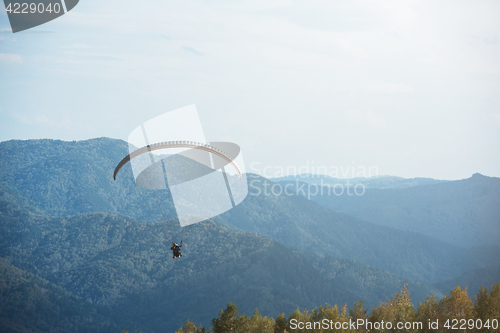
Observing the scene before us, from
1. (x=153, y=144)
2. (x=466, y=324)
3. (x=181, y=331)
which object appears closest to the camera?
(x=153, y=144)

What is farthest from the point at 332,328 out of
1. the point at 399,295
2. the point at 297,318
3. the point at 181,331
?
the point at 181,331

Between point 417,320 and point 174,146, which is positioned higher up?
point 174,146

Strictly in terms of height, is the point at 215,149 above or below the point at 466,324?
above

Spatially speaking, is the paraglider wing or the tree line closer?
the paraglider wing

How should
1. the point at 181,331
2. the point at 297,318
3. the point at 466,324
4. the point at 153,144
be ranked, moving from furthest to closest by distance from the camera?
1. the point at 181,331
2. the point at 297,318
3. the point at 466,324
4. the point at 153,144

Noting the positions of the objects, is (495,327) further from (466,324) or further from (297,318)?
(297,318)

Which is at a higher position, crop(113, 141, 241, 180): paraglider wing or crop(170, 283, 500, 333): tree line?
crop(113, 141, 241, 180): paraglider wing

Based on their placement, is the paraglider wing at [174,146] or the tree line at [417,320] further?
the tree line at [417,320]

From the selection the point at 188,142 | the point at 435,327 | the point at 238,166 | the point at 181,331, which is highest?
the point at 188,142

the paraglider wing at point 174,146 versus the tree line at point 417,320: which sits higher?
the paraglider wing at point 174,146

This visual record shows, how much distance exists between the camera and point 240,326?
5094cm

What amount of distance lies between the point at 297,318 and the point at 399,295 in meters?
22.0

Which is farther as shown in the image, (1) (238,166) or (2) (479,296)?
(2) (479,296)

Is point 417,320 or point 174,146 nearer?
point 174,146
